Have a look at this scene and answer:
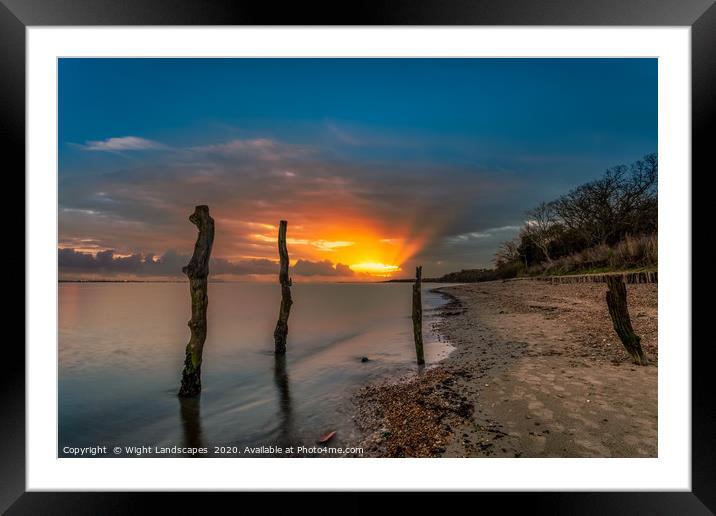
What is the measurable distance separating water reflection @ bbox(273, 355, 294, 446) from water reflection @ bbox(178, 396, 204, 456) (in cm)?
112

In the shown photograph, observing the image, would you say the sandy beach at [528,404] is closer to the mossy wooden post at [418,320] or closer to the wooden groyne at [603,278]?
the mossy wooden post at [418,320]

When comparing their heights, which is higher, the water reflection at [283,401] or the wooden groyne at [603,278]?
the wooden groyne at [603,278]

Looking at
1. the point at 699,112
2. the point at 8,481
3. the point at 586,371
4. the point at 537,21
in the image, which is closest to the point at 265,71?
the point at 537,21

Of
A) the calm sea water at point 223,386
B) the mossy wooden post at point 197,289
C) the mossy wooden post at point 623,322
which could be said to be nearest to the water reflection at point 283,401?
the calm sea water at point 223,386

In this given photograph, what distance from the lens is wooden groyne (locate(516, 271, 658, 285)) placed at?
9.62 meters

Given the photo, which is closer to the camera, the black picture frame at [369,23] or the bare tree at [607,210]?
the black picture frame at [369,23]

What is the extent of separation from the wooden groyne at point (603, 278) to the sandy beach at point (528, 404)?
5.16 ft

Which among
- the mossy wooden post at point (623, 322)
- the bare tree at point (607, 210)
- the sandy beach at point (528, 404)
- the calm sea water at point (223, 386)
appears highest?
the bare tree at point (607, 210)

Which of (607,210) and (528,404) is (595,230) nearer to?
(607,210)

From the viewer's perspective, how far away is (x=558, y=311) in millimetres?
10547

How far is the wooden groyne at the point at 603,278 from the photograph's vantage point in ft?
31.6

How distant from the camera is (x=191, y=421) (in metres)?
4.96

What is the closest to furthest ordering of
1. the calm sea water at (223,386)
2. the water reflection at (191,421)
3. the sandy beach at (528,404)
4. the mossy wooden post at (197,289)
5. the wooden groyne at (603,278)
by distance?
the sandy beach at (528,404)
the water reflection at (191,421)
the calm sea water at (223,386)
the mossy wooden post at (197,289)
the wooden groyne at (603,278)

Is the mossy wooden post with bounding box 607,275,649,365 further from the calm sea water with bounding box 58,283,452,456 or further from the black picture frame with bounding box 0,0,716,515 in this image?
the calm sea water with bounding box 58,283,452,456
